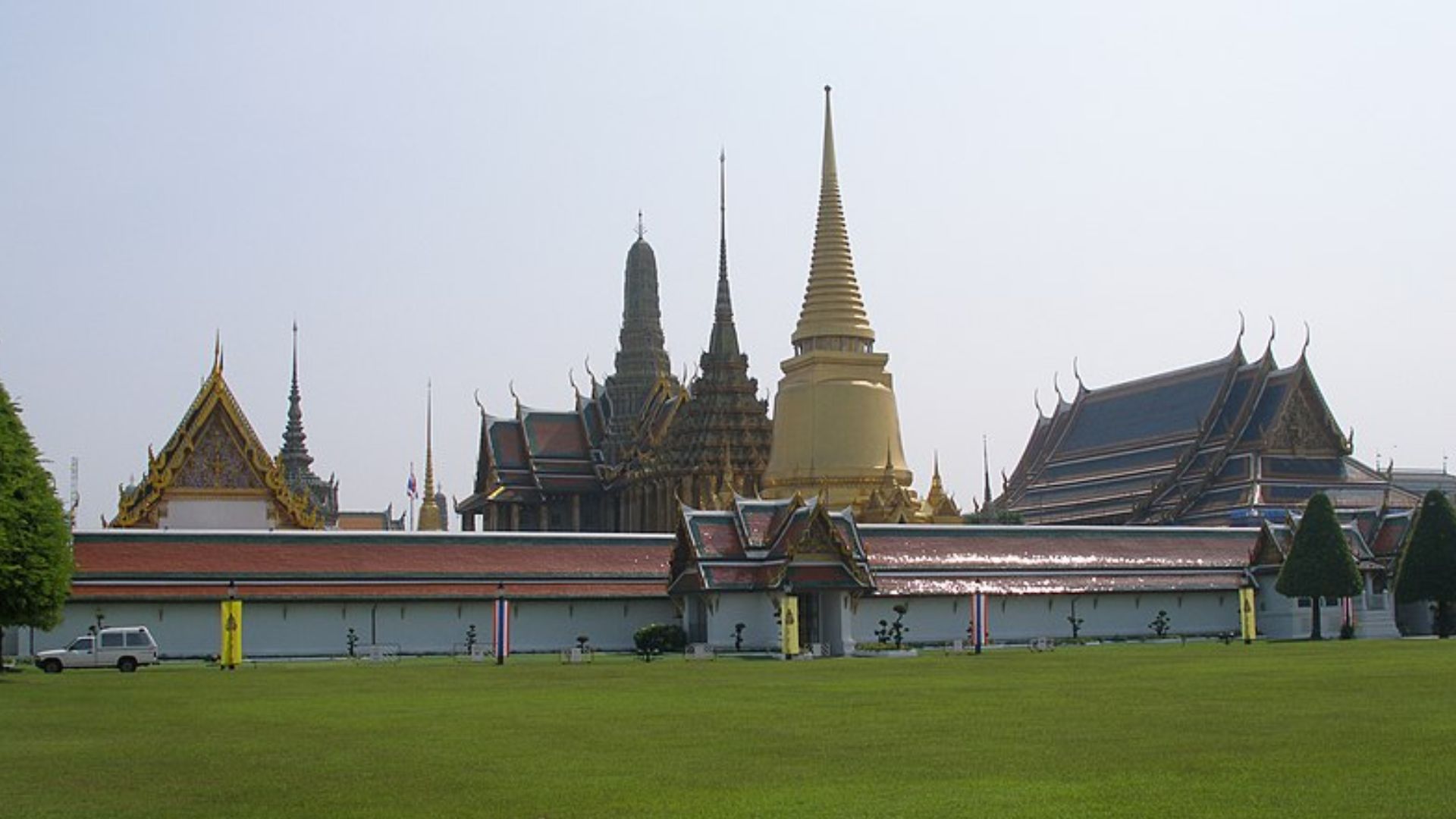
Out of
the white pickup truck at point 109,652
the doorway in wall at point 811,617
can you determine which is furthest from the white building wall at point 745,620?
the white pickup truck at point 109,652

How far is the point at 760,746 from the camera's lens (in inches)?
676

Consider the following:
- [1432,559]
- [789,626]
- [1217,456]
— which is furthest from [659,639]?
[1217,456]

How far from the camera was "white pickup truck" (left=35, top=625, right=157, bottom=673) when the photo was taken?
39.2 meters

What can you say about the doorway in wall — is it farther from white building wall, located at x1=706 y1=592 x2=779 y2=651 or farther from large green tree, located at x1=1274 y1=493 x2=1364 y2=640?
large green tree, located at x1=1274 y1=493 x2=1364 y2=640

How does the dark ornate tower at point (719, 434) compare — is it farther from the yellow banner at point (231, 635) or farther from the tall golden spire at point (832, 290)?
the yellow banner at point (231, 635)

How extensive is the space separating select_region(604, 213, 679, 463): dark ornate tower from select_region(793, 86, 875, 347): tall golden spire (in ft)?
49.3

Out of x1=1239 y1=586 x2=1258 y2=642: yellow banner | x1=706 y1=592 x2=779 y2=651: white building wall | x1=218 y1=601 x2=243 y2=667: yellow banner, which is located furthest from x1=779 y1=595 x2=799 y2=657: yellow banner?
x1=1239 y1=586 x2=1258 y2=642: yellow banner

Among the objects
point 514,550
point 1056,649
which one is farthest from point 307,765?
point 514,550

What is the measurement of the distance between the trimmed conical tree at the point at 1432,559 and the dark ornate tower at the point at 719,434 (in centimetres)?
3056

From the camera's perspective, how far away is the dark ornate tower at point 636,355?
89.0 metres

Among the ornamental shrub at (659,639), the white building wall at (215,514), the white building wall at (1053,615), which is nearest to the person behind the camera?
the ornamental shrub at (659,639)

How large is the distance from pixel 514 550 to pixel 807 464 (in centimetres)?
2433

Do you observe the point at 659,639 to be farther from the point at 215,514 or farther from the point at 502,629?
the point at 215,514

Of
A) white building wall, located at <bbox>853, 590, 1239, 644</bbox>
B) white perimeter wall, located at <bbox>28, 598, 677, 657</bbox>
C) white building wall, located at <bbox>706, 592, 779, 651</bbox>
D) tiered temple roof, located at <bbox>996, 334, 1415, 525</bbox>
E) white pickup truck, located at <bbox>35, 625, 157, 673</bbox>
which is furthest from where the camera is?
tiered temple roof, located at <bbox>996, 334, 1415, 525</bbox>
